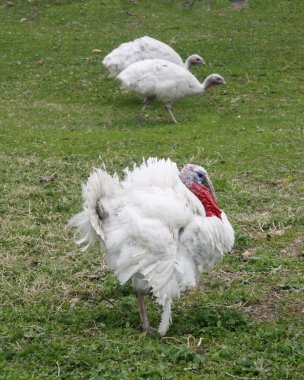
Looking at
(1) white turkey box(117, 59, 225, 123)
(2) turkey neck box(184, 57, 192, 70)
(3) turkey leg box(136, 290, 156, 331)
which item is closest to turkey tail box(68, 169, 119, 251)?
(3) turkey leg box(136, 290, 156, 331)

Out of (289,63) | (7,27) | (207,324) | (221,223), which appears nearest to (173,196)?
(221,223)

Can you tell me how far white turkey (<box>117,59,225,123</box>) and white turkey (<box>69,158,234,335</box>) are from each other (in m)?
6.97

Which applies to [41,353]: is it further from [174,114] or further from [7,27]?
[7,27]

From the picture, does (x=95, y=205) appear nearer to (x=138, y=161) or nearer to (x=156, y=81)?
(x=138, y=161)

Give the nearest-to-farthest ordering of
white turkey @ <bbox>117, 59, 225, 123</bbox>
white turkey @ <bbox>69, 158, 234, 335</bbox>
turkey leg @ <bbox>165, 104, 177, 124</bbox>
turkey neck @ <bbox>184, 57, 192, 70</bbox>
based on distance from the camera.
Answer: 1. white turkey @ <bbox>69, 158, 234, 335</bbox>
2. white turkey @ <bbox>117, 59, 225, 123</bbox>
3. turkey leg @ <bbox>165, 104, 177, 124</bbox>
4. turkey neck @ <bbox>184, 57, 192, 70</bbox>

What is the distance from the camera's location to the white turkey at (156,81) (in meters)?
12.5

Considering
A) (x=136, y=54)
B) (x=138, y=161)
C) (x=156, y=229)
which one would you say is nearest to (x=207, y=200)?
(x=156, y=229)

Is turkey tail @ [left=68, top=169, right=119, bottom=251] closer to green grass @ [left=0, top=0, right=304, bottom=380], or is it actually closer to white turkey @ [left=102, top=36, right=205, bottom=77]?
green grass @ [left=0, top=0, right=304, bottom=380]

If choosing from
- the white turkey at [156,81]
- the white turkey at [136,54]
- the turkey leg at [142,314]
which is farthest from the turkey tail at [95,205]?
the white turkey at [136,54]

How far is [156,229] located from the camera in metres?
5.18

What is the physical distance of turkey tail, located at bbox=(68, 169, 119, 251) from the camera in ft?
17.8

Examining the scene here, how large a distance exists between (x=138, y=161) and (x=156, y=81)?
3.03m

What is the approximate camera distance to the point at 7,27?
62.0 feet

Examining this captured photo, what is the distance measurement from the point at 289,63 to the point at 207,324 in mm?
11339
